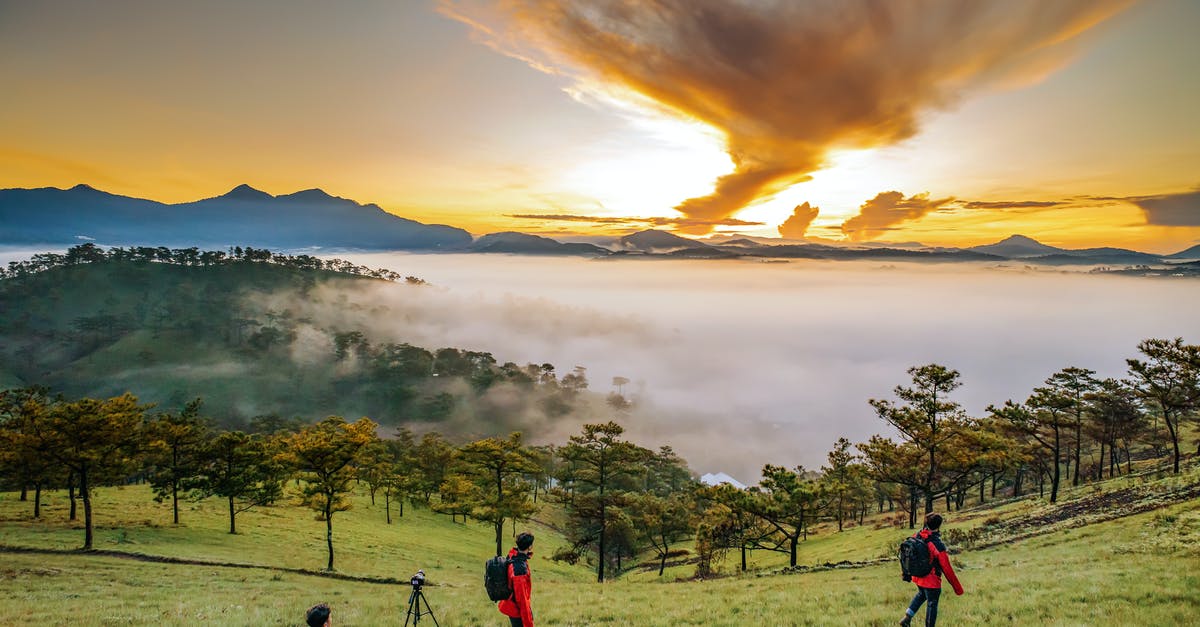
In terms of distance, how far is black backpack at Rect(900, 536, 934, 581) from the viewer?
1075 cm

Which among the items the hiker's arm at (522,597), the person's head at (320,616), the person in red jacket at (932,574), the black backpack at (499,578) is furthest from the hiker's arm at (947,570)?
the person's head at (320,616)

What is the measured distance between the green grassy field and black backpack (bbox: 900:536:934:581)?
8.15 feet

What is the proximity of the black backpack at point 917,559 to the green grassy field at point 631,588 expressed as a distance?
248 centimetres

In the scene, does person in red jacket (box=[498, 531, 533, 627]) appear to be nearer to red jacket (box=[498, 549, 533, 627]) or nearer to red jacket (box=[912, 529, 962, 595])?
red jacket (box=[498, 549, 533, 627])

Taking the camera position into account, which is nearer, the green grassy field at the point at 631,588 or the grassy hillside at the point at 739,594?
the grassy hillside at the point at 739,594

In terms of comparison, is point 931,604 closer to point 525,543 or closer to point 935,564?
point 935,564

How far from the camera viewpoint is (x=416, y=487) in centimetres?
5922

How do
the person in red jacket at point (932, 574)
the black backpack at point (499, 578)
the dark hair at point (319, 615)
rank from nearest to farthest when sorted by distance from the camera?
the dark hair at point (319, 615) < the black backpack at point (499, 578) < the person in red jacket at point (932, 574)

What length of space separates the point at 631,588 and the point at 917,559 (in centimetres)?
1255

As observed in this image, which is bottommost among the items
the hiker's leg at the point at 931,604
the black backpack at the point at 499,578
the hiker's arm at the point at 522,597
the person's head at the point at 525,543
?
the hiker's leg at the point at 931,604

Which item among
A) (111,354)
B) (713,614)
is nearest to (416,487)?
(713,614)

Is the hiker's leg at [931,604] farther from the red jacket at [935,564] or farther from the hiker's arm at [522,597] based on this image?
the hiker's arm at [522,597]

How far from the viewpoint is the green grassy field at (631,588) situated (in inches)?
505

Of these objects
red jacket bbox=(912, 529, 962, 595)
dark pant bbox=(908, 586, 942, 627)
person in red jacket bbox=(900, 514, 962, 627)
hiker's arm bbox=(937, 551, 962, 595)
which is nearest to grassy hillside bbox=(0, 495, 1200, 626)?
dark pant bbox=(908, 586, 942, 627)
